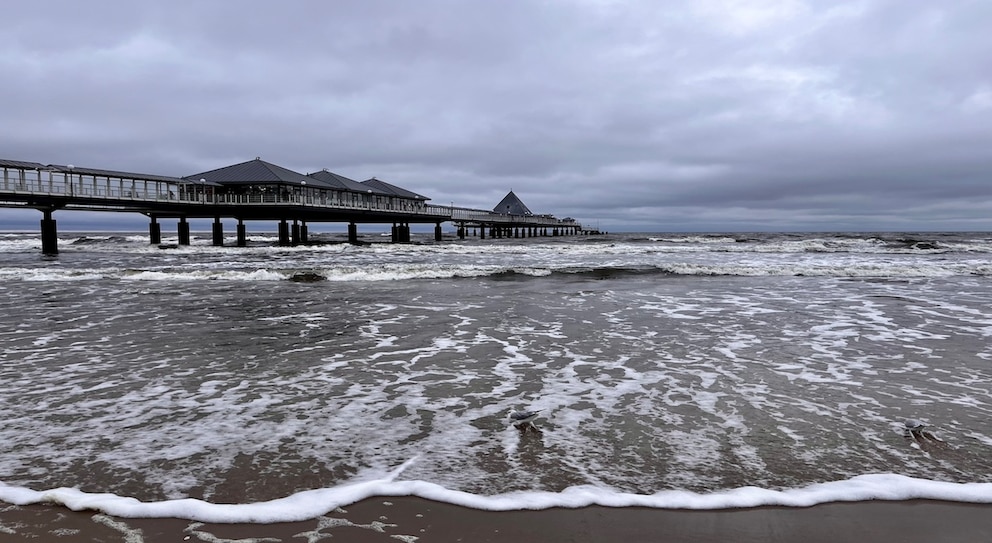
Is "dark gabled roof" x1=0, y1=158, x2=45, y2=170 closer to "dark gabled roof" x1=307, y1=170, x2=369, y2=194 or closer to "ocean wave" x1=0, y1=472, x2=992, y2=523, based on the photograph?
"dark gabled roof" x1=307, y1=170, x2=369, y2=194

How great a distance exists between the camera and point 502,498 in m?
3.23

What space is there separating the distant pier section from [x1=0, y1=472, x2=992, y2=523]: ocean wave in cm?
3886

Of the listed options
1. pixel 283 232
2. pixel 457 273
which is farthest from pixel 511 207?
pixel 457 273

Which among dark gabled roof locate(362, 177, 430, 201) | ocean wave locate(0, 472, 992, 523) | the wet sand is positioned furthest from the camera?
dark gabled roof locate(362, 177, 430, 201)

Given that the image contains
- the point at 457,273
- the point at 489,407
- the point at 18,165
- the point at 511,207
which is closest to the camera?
the point at 489,407

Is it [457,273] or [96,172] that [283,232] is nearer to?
[96,172]

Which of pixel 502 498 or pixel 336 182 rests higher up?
pixel 336 182

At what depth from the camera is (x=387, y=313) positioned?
36.7 ft

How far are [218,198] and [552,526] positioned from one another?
49.3m

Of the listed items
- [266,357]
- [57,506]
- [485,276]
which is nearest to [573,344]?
[266,357]

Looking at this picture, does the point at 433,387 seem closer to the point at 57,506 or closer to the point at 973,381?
the point at 57,506

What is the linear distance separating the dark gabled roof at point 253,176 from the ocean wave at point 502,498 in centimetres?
4584

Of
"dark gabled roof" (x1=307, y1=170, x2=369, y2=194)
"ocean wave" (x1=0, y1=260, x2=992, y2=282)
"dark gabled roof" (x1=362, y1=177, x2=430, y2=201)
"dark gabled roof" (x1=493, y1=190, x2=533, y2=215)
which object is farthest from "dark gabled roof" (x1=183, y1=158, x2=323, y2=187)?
"dark gabled roof" (x1=493, y1=190, x2=533, y2=215)

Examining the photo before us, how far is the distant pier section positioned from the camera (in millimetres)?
34906
